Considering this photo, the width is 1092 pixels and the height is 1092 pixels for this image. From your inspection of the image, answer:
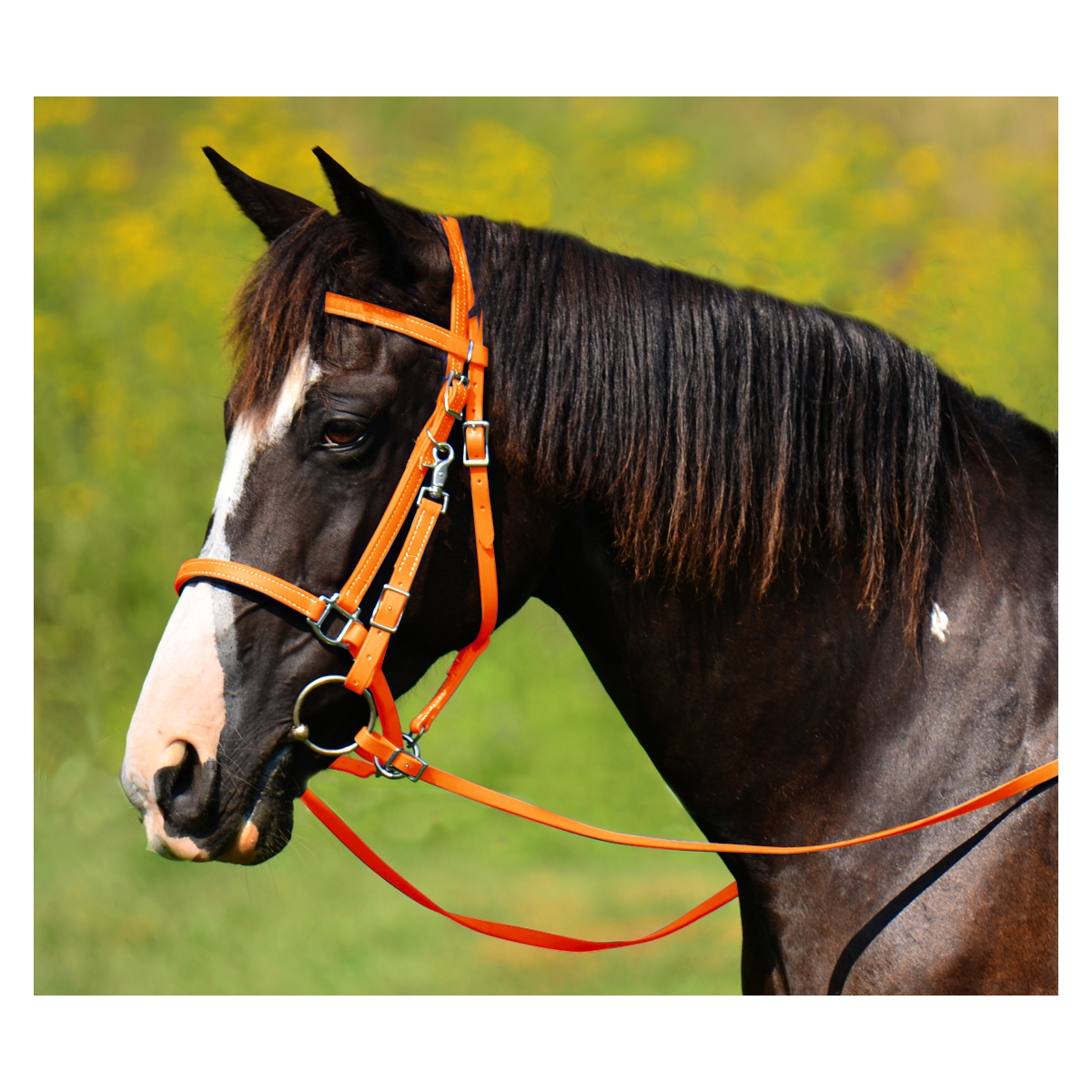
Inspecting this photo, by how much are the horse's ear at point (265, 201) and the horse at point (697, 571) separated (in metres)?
0.02

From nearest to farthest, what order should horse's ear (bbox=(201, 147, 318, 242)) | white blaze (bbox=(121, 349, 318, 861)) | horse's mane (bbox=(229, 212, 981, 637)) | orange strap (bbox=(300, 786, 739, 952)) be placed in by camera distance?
white blaze (bbox=(121, 349, 318, 861)) < horse's mane (bbox=(229, 212, 981, 637)) < horse's ear (bbox=(201, 147, 318, 242)) < orange strap (bbox=(300, 786, 739, 952))

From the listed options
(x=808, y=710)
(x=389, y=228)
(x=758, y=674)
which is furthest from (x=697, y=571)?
(x=389, y=228)

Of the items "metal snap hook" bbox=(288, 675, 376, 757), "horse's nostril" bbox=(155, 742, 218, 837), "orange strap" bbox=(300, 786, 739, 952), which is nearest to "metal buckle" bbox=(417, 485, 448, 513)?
"metal snap hook" bbox=(288, 675, 376, 757)

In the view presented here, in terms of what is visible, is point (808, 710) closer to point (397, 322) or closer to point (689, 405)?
point (689, 405)

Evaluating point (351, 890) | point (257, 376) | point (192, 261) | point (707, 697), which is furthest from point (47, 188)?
point (707, 697)

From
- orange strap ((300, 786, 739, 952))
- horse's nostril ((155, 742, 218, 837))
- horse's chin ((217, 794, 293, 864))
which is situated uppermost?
horse's nostril ((155, 742, 218, 837))

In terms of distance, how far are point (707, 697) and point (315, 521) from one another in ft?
2.58

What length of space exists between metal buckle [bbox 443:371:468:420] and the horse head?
28 mm

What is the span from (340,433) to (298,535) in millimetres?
188

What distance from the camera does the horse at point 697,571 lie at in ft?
5.16

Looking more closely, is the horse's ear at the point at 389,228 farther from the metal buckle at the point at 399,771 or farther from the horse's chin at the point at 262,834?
the horse's chin at the point at 262,834

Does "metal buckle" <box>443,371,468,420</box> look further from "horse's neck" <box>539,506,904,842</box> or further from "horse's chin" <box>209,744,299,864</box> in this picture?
"horse's chin" <box>209,744,299,864</box>

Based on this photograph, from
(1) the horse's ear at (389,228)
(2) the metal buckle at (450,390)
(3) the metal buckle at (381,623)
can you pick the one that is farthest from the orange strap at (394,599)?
(1) the horse's ear at (389,228)

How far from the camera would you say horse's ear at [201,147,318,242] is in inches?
72.0
